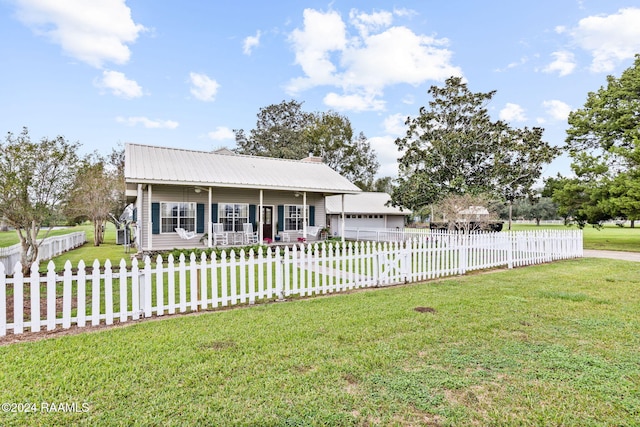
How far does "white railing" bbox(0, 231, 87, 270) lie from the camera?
994 centimetres

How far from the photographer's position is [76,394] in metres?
2.90

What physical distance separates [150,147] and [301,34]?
30.6ft

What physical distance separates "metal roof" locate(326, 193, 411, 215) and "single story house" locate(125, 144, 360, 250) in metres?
7.86

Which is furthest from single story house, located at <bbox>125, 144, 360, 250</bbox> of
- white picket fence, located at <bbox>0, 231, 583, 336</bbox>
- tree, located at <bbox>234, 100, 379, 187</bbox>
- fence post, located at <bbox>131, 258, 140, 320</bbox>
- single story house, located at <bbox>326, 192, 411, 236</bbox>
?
tree, located at <bbox>234, 100, 379, 187</bbox>

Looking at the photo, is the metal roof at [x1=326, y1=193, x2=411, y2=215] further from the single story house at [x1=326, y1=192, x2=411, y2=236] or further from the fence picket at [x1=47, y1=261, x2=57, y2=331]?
the fence picket at [x1=47, y1=261, x2=57, y2=331]

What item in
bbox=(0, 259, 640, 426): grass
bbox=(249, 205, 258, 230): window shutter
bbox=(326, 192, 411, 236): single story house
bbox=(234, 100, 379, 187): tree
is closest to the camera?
bbox=(0, 259, 640, 426): grass

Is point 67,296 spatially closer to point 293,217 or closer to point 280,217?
point 280,217

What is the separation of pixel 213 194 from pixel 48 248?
6.86 metres

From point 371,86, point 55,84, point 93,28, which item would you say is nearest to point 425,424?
point 93,28

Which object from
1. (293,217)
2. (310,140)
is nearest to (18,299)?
(293,217)

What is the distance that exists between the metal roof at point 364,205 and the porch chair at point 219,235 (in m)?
12.6

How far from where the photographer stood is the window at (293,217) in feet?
58.6

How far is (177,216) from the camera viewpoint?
14883 millimetres

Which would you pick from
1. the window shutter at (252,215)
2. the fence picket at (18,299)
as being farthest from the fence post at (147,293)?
the window shutter at (252,215)
